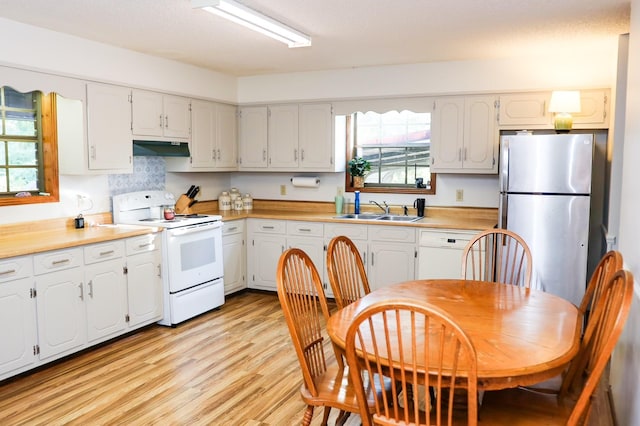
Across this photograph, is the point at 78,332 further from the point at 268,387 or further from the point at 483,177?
the point at 483,177

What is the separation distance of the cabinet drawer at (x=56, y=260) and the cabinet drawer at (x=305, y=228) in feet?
7.04

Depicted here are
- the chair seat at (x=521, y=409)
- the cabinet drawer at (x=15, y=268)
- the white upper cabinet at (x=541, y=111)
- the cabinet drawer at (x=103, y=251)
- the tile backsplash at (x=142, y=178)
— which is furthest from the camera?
the tile backsplash at (x=142, y=178)

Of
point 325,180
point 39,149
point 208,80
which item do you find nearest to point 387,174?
point 325,180

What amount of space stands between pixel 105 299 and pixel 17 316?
676mm

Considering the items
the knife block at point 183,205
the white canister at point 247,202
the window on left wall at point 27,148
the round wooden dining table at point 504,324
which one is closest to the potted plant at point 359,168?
the white canister at point 247,202

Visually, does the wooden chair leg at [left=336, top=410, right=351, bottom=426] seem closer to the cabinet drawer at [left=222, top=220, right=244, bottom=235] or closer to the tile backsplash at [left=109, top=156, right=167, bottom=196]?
the cabinet drawer at [left=222, top=220, right=244, bottom=235]

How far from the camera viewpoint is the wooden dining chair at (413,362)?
1.63 m

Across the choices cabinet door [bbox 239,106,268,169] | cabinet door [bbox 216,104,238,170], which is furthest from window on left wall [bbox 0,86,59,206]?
cabinet door [bbox 239,106,268,169]

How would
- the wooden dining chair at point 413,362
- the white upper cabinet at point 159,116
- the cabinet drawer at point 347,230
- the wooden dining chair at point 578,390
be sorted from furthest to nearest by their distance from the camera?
the cabinet drawer at point 347,230, the white upper cabinet at point 159,116, the wooden dining chair at point 578,390, the wooden dining chair at point 413,362

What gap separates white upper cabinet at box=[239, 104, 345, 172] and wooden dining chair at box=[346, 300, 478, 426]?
3.56 m

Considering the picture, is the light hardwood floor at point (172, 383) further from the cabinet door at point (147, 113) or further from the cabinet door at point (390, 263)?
the cabinet door at point (147, 113)

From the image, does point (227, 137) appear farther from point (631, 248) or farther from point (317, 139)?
point (631, 248)

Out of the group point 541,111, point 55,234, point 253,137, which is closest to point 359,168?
point 253,137

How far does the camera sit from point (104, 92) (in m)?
4.20
